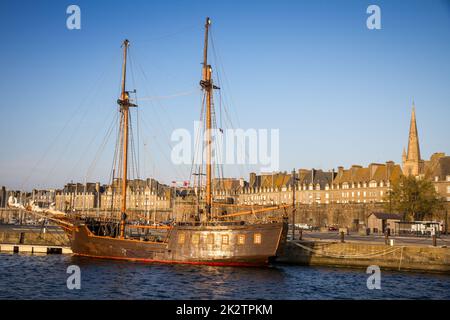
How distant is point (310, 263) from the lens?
43.6 metres

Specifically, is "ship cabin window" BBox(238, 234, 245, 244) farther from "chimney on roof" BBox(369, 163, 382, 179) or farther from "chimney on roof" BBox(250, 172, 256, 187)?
"chimney on roof" BBox(250, 172, 256, 187)

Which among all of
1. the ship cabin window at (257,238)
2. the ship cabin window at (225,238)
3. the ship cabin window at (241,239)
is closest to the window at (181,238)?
the ship cabin window at (225,238)

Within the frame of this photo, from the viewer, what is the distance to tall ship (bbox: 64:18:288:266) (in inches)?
1618

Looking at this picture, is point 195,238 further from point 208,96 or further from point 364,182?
point 364,182

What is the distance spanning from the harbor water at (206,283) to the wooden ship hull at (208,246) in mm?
1376

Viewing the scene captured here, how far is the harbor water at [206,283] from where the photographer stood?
1139 inches

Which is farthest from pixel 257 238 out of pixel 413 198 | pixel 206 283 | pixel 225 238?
pixel 413 198

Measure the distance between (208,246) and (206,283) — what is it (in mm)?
10151

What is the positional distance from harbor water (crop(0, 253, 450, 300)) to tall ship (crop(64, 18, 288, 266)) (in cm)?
157

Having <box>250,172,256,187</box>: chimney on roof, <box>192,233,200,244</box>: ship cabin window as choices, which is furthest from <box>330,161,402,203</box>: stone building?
<box>192,233,200,244</box>: ship cabin window

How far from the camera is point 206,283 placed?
107ft

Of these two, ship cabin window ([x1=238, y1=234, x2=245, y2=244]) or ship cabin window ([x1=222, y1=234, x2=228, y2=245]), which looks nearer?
ship cabin window ([x1=238, y1=234, x2=245, y2=244])

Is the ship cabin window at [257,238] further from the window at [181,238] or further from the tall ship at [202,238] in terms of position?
the window at [181,238]
